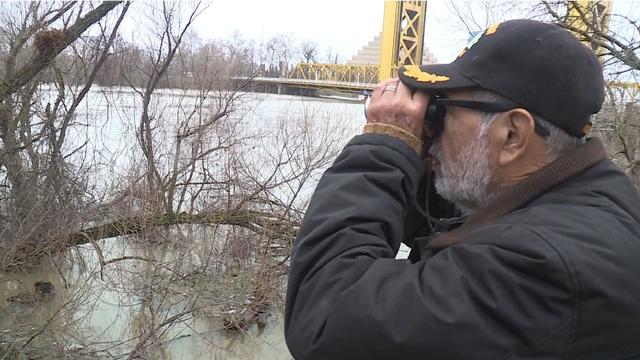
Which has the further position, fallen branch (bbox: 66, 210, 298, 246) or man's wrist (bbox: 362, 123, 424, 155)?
fallen branch (bbox: 66, 210, 298, 246)

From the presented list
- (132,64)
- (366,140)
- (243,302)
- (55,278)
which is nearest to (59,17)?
(132,64)

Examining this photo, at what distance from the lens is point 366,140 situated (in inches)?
34.4

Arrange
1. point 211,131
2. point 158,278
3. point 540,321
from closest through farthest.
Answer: point 540,321 < point 158,278 < point 211,131

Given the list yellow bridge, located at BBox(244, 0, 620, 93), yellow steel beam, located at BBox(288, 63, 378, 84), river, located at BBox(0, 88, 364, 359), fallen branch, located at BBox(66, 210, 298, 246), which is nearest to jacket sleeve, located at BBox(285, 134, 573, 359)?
river, located at BBox(0, 88, 364, 359)

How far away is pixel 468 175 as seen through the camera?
2.90 feet

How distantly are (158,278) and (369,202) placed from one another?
6932mm

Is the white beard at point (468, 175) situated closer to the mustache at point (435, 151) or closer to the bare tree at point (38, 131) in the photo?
the mustache at point (435, 151)

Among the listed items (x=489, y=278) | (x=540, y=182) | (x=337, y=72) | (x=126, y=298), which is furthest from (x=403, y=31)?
(x=489, y=278)

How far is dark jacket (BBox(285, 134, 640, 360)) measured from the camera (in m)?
0.67

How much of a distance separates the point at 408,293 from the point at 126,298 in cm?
707

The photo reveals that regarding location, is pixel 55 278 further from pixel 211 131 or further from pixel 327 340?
pixel 327 340

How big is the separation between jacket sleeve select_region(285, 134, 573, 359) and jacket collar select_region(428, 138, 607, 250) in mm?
77

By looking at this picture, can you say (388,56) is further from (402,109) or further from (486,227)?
(486,227)

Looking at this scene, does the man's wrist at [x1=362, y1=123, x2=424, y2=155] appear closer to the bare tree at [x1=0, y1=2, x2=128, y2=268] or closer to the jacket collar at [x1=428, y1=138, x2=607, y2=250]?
the jacket collar at [x1=428, y1=138, x2=607, y2=250]
